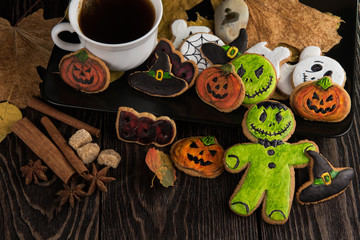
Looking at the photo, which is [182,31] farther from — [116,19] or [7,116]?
[7,116]

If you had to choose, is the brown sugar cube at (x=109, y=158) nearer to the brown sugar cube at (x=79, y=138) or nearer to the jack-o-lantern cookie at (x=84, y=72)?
the brown sugar cube at (x=79, y=138)

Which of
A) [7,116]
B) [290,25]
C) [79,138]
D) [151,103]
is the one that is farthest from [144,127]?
[290,25]

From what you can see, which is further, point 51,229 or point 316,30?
point 316,30

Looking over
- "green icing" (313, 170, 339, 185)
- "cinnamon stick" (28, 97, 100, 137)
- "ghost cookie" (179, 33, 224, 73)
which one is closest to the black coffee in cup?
"ghost cookie" (179, 33, 224, 73)

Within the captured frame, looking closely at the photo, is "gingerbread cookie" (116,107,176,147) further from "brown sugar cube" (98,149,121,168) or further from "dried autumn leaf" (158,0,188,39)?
"dried autumn leaf" (158,0,188,39)

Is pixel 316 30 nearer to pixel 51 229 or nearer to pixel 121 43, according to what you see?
pixel 121 43

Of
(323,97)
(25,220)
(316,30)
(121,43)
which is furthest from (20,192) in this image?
(316,30)

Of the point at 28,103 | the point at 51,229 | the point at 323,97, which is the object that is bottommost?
the point at 51,229
